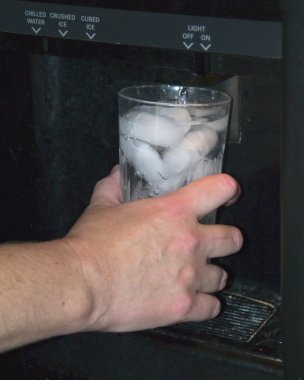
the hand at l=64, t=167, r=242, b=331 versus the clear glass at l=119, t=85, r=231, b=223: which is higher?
the clear glass at l=119, t=85, r=231, b=223

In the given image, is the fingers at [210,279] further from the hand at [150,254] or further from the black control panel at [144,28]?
the black control panel at [144,28]

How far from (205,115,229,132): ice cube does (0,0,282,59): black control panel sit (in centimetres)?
8

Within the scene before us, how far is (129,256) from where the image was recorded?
72 centimetres

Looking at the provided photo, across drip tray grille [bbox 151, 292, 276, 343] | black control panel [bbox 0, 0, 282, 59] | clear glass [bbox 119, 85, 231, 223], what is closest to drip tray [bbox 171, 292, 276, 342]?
drip tray grille [bbox 151, 292, 276, 343]

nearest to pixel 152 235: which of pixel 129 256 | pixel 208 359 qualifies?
pixel 129 256

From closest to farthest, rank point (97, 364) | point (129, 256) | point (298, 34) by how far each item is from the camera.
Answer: point (298, 34) → point (129, 256) → point (97, 364)

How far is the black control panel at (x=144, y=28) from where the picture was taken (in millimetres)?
678

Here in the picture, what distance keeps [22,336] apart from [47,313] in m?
0.03

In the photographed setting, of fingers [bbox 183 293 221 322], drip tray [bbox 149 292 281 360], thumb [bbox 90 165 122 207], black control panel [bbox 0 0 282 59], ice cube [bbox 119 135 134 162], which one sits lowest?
drip tray [bbox 149 292 281 360]

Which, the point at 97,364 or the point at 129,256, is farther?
the point at 97,364

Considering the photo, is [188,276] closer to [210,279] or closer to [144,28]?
[210,279]

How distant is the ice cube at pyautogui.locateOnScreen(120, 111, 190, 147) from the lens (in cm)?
75

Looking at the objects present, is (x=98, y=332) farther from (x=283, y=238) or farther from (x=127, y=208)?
(x=283, y=238)

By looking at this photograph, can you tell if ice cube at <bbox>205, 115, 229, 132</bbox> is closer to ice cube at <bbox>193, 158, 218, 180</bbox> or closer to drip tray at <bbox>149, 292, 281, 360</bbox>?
ice cube at <bbox>193, 158, 218, 180</bbox>
